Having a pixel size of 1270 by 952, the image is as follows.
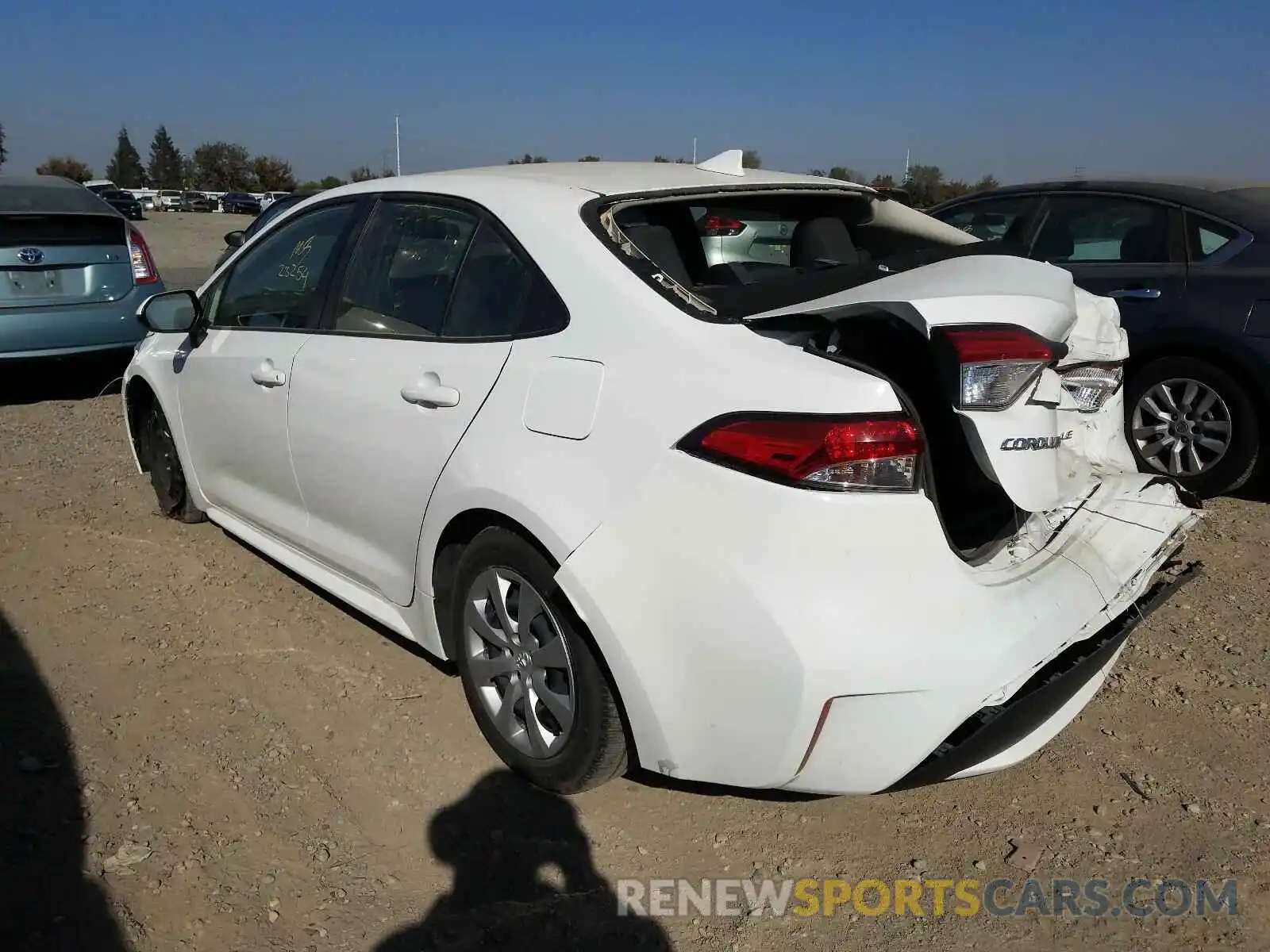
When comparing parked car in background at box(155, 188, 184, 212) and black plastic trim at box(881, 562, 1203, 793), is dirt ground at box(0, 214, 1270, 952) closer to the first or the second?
black plastic trim at box(881, 562, 1203, 793)

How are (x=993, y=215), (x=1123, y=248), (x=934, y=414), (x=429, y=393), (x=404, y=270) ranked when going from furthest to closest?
(x=993, y=215) → (x=1123, y=248) → (x=404, y=270) → (x=429, y=393) → (x=934, y=414)

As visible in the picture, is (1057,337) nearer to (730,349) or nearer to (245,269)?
(730,349)

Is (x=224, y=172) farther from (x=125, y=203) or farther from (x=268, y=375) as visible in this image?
(x=268, y=375)

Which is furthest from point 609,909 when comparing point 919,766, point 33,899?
point 33,899

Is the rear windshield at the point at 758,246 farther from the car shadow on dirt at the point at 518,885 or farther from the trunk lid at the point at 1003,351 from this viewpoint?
the car shadow on dirt at the point at 518,885

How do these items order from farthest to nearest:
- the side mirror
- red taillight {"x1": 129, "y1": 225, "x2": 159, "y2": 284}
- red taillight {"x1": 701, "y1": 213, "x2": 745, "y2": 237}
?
red taillight {"x1": 129, "y1": 225, "x2": 159, "y2": 284} → the side mirror → red taillight {"x1": 701, "y1": 213, "x2": 745, "y2": 237}

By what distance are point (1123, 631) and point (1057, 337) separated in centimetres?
82

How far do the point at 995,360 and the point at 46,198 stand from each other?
740 centimetres

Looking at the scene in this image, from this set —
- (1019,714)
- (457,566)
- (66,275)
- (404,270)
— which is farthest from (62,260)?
(1019,714)

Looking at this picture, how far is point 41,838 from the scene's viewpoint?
8.57 feet

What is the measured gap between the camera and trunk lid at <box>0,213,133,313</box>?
22.1 feet

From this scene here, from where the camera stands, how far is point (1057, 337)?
7.96 ft

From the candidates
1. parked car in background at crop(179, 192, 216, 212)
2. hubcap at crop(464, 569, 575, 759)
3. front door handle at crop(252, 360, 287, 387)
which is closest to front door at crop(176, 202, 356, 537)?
front door handle at crop(252, 360, 287, 387)

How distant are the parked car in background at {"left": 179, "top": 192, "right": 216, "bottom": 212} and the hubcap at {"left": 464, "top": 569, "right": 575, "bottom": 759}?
5521 cm
